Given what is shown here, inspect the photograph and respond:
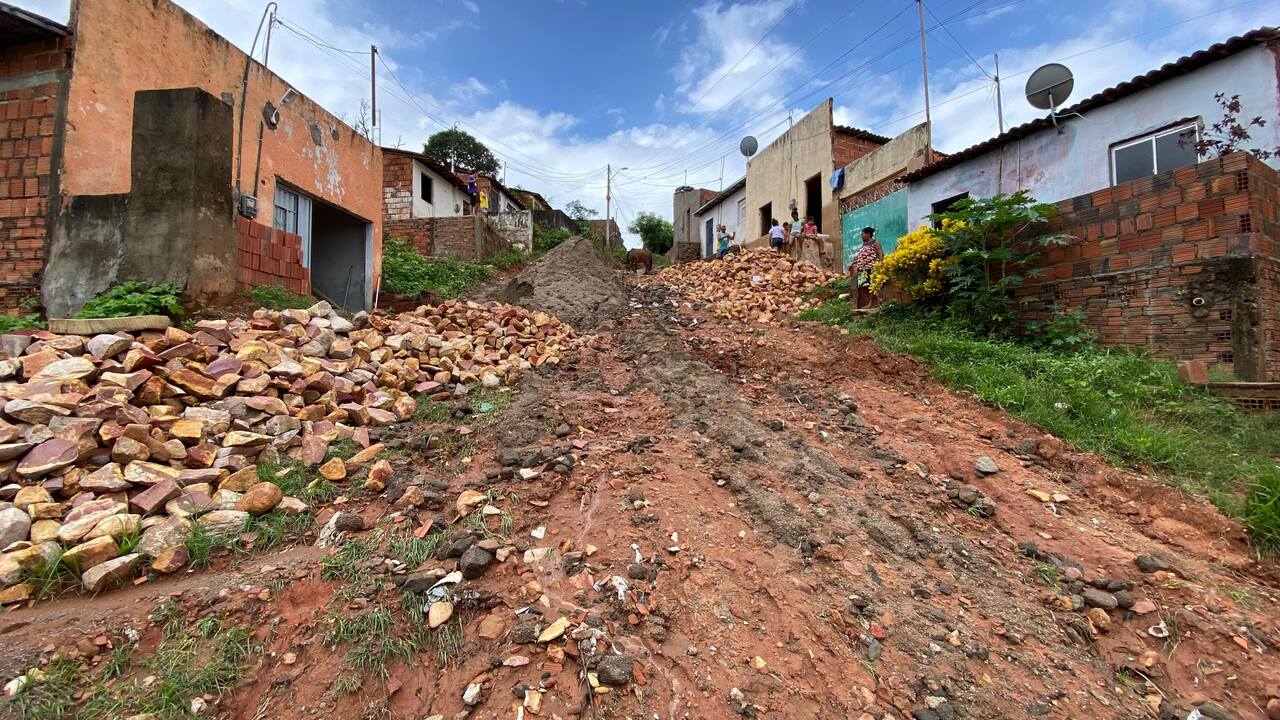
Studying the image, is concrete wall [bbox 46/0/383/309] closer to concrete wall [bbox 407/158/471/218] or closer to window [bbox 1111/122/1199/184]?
concrete wall [bbox 407/158/471/218]

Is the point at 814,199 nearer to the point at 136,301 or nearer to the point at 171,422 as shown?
the point at 136,301

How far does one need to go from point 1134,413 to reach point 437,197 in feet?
54.1

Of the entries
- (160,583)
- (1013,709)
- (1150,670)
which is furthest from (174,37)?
(1150,670)

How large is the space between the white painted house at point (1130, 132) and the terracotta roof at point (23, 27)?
11.3 meters

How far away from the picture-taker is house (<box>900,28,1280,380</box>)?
4551mm

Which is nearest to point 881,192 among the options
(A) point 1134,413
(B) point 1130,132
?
(B) point 1130,132

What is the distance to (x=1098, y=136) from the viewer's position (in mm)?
7258

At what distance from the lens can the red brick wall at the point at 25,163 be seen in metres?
4.92

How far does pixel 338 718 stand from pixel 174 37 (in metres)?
7.30

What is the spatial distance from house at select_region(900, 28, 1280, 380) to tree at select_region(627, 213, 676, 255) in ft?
64.0

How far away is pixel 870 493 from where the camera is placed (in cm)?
322

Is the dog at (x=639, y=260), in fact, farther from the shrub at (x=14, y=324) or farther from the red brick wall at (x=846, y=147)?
the shrub at (x=14, y=324)

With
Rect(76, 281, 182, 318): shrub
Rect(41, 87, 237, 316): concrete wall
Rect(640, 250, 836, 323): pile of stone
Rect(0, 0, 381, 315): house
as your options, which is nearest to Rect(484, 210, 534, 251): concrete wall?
Rect(640, 250, 836, 323): pile of stone

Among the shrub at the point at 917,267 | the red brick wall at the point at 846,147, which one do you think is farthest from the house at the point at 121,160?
the red brick wall at the point at 846,147
